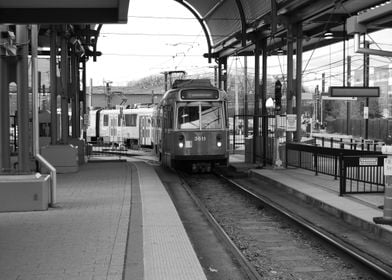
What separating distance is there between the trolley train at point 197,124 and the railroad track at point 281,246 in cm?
595

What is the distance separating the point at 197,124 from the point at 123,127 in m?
27.9

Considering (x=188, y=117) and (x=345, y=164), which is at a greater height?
(x=188, y=117)

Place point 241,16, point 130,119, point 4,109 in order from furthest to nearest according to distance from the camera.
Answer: point 130,119
point 241,16
point 4,109

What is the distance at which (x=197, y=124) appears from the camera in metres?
19.7

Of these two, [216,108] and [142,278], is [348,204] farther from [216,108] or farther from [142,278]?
[216,108]

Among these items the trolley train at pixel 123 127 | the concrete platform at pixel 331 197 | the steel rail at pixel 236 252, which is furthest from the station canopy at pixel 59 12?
the trolley train at pixel 123 127

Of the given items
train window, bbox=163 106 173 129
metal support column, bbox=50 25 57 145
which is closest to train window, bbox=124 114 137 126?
train window, bbox=163 106 173 129

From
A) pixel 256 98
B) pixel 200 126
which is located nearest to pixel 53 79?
pixel 200 126

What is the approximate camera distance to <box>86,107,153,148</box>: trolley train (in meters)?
41.7

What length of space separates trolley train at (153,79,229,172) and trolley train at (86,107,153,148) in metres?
17.1

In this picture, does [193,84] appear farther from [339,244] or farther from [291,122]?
[339,244]

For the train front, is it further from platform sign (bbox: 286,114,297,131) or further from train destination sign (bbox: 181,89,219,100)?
platform sign (bbox: 286,114,297,131)

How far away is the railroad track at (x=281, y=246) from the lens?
7054 mm

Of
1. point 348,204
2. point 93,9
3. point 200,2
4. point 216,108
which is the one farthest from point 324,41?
point 93,9
